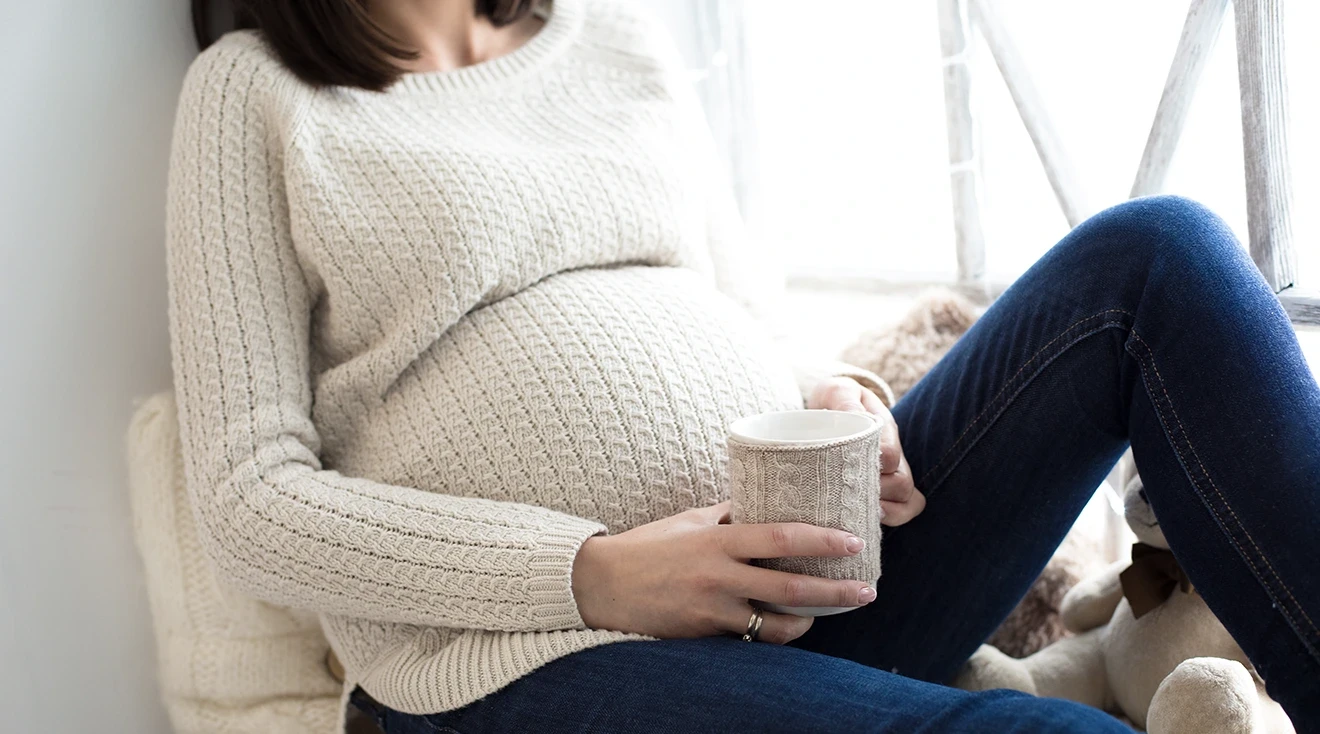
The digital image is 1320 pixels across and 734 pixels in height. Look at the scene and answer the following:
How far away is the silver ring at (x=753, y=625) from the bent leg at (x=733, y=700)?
17 millimetres

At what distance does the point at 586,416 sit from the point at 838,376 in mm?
326

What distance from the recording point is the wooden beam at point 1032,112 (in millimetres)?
1378

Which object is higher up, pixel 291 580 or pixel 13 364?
pixel 13 364

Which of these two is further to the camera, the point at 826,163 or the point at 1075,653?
the point at 826,163

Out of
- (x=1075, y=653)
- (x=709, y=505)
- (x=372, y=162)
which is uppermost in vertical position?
(x=372, y=162)

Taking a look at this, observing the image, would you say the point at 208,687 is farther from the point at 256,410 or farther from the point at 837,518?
the point at 837,518

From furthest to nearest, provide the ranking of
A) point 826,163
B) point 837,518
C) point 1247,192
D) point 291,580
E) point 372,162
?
point 826,163, point 1247,192, point 372,162, point 291,580, point 837,518

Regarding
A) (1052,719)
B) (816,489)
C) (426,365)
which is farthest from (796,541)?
(426,365)

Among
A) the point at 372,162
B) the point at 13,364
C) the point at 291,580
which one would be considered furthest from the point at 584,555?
the point at 13,364

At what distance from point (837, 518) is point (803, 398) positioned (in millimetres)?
374

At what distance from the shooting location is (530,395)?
0.93 m

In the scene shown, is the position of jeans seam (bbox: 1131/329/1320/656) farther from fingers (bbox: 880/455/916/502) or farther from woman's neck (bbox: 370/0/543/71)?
woman's neck (bbox: 370/0/543/71)

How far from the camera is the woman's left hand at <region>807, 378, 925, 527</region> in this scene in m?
0.92

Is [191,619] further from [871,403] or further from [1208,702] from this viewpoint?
[1208,702]
